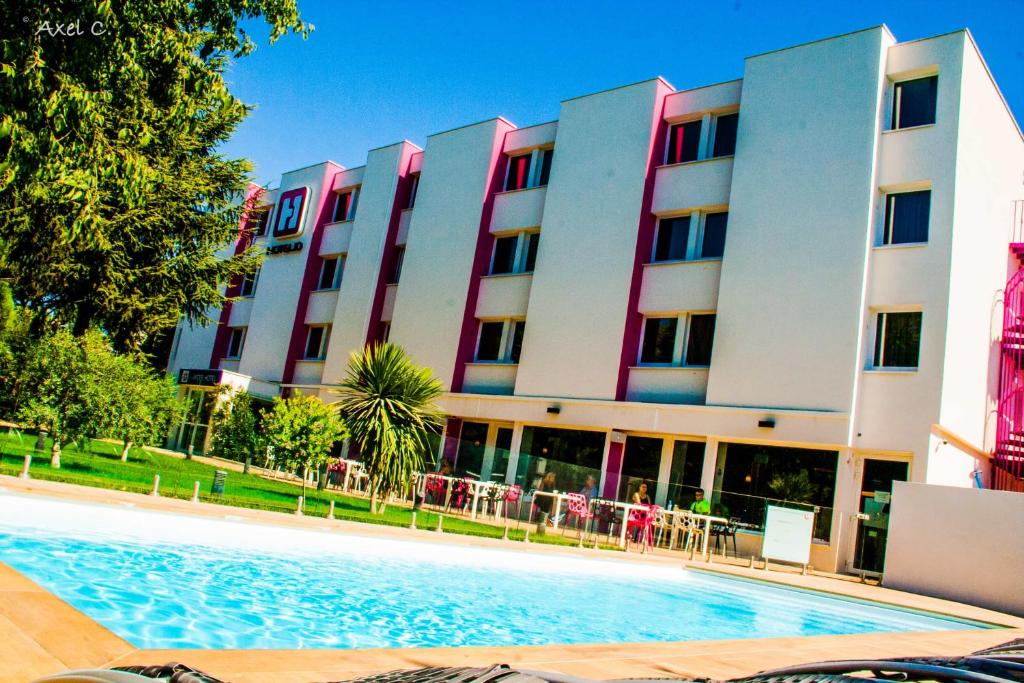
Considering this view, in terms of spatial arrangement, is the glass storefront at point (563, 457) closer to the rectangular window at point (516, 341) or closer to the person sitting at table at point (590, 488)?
the person sitting at table at point (590, 488)

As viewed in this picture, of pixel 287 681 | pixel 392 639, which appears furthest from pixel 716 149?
pixel 287 681

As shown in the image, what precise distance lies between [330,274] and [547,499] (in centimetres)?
1884

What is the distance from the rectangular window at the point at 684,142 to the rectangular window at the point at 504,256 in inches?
242

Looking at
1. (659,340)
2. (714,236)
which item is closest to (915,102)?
(714,236)

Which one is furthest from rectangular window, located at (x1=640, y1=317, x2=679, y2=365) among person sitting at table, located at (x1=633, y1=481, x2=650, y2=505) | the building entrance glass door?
the building entrance glass door

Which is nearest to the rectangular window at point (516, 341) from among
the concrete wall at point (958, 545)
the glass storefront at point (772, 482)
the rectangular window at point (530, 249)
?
the rectangular window at point (530, 249)

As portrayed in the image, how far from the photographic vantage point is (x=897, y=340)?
18.8 m

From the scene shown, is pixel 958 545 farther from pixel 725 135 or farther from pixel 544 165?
pixel 544 165

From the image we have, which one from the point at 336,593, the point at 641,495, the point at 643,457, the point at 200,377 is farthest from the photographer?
the point at 200,377

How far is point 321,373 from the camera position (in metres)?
31.5

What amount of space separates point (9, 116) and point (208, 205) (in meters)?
14.1

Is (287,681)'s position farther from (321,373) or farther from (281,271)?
(281,271)

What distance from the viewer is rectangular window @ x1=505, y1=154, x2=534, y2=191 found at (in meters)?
27.7

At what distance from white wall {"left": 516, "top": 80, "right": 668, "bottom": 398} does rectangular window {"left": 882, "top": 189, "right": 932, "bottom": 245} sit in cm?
683
